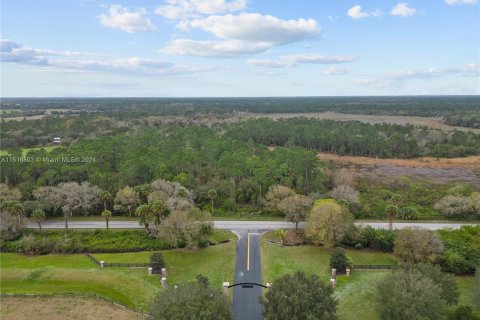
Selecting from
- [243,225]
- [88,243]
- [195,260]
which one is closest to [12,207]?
[88,243]

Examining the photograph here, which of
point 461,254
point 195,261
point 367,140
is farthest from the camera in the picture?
point 367,140

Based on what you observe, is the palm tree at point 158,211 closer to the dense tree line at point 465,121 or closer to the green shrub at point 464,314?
the green shrub at point 464,314

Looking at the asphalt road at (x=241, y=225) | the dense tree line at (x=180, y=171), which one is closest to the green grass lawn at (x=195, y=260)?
the asphalt road at (x=241, y=225)

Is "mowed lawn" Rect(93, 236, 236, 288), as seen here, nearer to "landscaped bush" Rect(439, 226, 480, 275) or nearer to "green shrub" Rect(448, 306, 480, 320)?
"green shrub" Rect(448, 306, 480, 320)

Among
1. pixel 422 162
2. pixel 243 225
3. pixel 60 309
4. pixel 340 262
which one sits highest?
pixel 422 162

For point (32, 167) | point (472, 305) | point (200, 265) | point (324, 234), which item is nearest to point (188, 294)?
point (200, 265)

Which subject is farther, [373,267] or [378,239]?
[378,239]

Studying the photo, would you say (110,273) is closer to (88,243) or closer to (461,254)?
(88,243)
